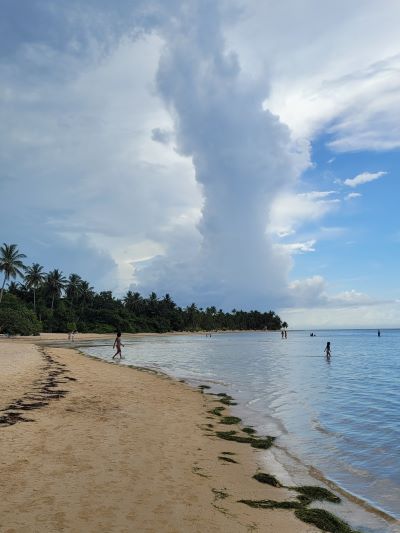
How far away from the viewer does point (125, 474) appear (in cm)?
788

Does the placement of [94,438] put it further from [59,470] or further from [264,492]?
[264,492]

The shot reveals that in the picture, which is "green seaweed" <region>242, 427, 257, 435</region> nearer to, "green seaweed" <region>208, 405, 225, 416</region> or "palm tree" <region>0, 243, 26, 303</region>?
"green seaweed" <region>208, 405, 225, 416</region>

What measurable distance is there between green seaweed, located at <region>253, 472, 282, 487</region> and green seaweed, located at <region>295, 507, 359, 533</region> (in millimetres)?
1294

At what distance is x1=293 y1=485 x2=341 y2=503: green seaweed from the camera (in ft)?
25.6

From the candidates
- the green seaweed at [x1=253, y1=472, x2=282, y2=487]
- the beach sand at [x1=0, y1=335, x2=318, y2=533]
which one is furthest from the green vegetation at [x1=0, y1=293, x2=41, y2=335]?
the green seaweed at [x1=253, y1=472, x2=282, y2=487]

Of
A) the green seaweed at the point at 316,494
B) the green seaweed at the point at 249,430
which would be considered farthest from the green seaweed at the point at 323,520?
the green seaweed at the point at 249,430

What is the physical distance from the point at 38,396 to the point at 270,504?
35.0ft

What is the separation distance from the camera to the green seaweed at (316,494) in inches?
307

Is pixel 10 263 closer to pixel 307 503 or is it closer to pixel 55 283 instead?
pixel 55 283

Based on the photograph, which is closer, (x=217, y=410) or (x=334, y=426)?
(x=334, y=426)

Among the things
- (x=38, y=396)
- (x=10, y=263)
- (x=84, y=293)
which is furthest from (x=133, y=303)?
(x=38, y=396)

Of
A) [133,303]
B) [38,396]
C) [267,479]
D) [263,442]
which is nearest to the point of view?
[267,479]

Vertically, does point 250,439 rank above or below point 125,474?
below

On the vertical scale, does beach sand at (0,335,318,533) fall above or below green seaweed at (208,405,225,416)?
above
